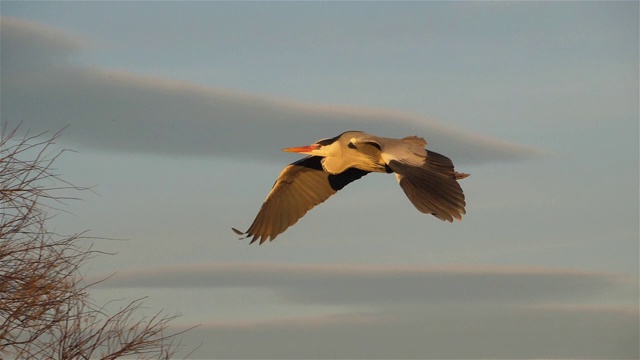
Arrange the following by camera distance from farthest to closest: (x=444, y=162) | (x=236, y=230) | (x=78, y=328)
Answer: (x=236, y=230)
(x=444, y=162)
(x=78, y=328)

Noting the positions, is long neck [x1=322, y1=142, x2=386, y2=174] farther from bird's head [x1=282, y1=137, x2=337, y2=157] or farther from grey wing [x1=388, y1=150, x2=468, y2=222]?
grey wing [x1=388, y1=150, x2=468, y2=222]

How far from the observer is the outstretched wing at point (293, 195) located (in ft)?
35.0

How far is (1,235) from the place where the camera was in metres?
6.11

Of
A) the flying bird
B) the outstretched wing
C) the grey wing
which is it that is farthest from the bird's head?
the grey wing

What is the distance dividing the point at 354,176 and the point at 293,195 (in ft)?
3.20

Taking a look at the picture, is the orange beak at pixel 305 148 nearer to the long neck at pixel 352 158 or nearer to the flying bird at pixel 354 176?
the flying bird at pixel 354 176

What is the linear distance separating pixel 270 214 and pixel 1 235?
498 cm

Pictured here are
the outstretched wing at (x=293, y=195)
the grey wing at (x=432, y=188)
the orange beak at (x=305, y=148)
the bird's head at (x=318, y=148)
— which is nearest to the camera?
the grey wing at (x=432, y=188)

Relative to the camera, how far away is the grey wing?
672 cm

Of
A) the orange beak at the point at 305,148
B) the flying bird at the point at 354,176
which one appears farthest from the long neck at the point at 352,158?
the orange beak at the point at 305,148

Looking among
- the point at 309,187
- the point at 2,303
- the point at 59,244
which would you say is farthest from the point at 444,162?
the point at 2,303

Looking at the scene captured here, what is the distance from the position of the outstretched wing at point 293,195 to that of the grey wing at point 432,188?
9.50 feet

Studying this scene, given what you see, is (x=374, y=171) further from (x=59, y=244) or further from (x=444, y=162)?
(x=59, y=244)

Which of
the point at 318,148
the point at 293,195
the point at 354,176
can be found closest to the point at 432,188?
the point at 318,148
